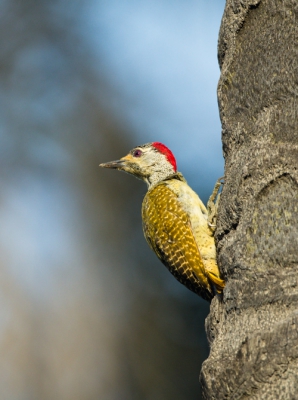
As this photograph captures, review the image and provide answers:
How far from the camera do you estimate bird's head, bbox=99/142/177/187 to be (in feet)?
15.1

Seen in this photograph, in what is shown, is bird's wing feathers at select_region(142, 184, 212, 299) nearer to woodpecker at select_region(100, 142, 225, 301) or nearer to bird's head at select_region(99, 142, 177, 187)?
woodpecker at select_region(100, 142, 225, 301)

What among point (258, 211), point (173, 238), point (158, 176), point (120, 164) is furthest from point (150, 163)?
point (258, 211)

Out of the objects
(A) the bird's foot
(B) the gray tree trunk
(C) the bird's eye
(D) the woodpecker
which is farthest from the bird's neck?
(B) the gray tree trunk

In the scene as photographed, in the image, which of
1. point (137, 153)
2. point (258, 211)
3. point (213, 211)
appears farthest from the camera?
point (137, 153)

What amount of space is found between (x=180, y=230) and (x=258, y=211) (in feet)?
4.08

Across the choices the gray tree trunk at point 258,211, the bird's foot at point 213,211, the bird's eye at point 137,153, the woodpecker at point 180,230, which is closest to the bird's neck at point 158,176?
the woodpecker at point 180,230

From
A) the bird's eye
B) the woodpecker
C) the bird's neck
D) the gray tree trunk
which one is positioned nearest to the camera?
the gray tree trunk

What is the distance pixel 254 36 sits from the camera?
291 centimetres

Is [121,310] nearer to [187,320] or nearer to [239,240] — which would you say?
[187,320]

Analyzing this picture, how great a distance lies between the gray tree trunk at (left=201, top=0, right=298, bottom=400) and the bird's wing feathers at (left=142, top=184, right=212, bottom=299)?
0.55m

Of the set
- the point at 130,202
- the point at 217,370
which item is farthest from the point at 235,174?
the point at 130,202

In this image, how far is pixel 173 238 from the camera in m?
3.85

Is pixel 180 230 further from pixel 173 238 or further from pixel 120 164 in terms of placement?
pixel 120 164

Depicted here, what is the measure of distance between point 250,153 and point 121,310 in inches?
219
